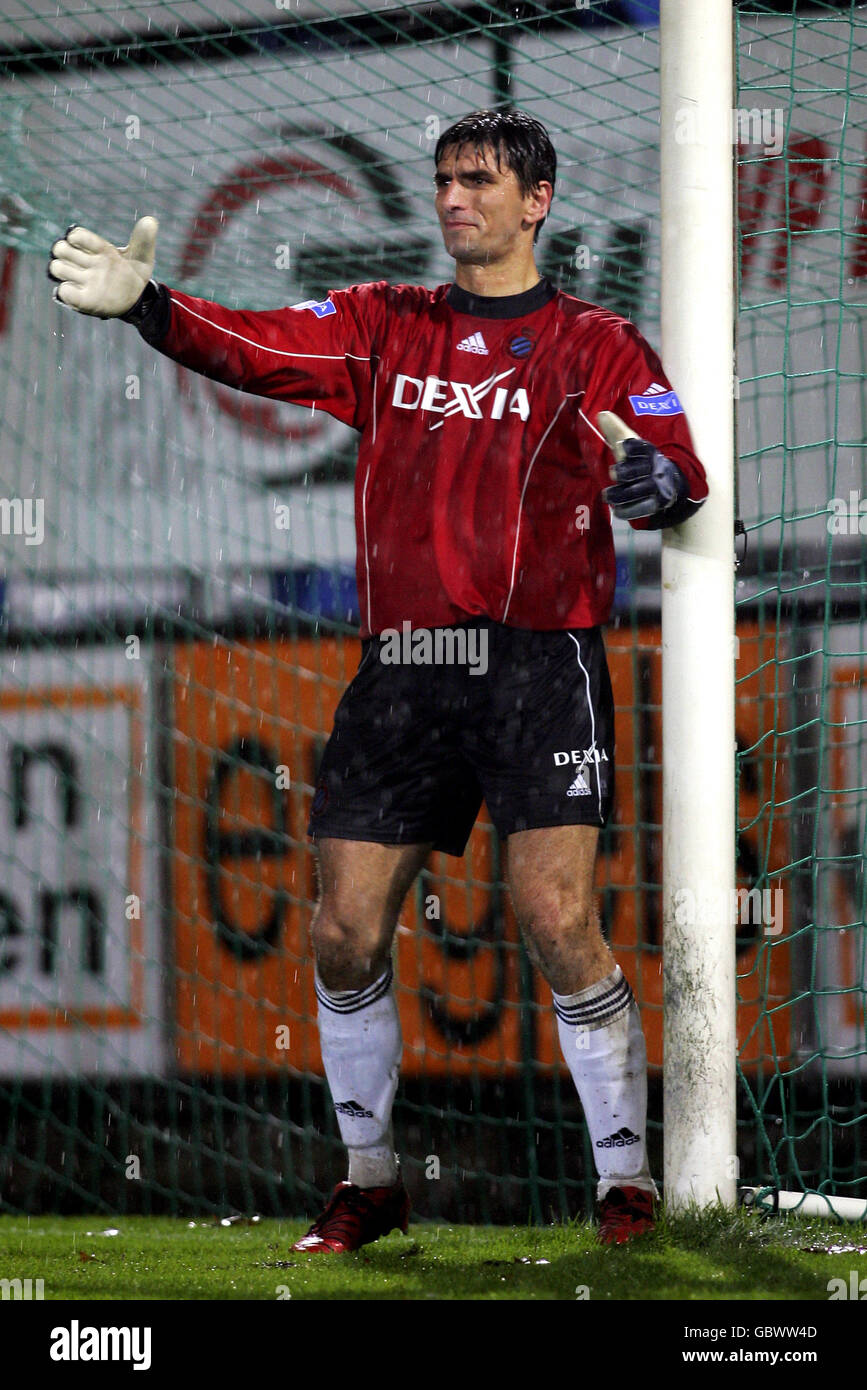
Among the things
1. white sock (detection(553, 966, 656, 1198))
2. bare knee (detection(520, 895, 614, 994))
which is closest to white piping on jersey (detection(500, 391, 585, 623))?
bare knee (detection(520, 895, 614, 994))

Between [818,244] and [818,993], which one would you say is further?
[818,244]

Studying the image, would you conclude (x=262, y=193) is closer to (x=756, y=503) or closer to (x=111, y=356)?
(x=111, y=356)

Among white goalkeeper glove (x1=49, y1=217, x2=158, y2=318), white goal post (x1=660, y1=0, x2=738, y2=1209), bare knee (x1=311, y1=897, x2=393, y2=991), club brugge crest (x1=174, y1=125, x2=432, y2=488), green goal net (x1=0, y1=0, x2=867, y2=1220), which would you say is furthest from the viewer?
club brugge crest (x1=174, y1=125, x2=432, y2=488)

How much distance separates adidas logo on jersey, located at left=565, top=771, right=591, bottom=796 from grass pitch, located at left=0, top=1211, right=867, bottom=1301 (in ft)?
2.48

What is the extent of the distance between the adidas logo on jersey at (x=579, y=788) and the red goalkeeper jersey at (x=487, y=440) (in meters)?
0.27

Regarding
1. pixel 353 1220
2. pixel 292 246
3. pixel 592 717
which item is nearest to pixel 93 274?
pixel 592 717

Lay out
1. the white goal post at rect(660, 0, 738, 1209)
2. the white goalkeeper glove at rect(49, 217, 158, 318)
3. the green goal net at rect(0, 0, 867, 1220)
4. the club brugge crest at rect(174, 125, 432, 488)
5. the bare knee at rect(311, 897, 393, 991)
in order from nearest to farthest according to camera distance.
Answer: the white goalkeeper glove at rect(49, 217, 158, 318) → the bare knee at rect(311, 897, 393, 991) → the white goal post at rect(660, 0, 738, 1209) → the green goal net at rect(0, 0, 867, 1220) → the club brugge crest at rect(174, 125, 432, 488)

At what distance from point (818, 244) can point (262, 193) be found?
4.93ft

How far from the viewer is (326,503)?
4.01 meters

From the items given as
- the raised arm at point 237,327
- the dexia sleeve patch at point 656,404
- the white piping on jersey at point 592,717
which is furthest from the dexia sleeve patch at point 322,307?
the white piping on jersey at point 592,717

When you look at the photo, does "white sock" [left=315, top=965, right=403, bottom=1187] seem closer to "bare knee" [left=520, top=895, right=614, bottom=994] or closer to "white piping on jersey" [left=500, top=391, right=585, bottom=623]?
"bare knee" [left=520, top=895, right=614, bottom=994]

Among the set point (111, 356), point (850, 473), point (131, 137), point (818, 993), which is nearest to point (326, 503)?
point (111, 356)

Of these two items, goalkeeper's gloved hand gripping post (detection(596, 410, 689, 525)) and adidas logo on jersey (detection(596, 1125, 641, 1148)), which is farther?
adidas logo on jersey (detection(596, 1125, 641, 1148))

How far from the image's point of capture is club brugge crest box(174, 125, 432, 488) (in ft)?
12.3
